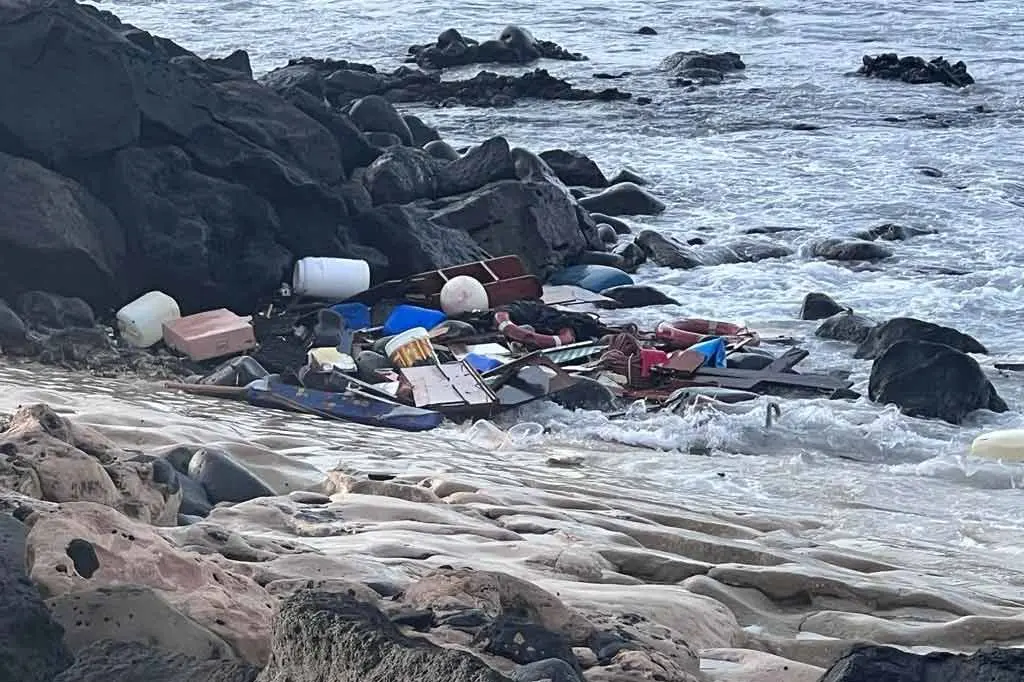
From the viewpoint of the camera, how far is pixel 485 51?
89.7ft

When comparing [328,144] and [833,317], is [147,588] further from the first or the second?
[328,144]

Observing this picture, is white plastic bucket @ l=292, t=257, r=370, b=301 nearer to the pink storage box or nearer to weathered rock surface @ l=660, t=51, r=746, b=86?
the pink storage box

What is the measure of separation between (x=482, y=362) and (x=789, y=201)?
24.2 ft

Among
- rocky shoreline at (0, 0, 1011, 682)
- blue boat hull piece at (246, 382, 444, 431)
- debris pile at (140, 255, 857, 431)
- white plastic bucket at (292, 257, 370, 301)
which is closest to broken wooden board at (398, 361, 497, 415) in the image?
debris pile at (140, 255, 857, 431)

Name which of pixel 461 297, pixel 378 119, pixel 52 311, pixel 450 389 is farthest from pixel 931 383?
pixel 378 119

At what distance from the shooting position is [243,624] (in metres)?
2.83

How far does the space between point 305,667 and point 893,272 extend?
10.3 meters

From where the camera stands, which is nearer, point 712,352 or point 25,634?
point 25,634

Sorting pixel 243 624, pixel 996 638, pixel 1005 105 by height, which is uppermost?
pixel 243 624

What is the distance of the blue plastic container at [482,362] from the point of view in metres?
8.36

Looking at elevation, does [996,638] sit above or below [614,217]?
above

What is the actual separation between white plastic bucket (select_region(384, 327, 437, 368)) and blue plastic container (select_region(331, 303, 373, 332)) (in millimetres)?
718

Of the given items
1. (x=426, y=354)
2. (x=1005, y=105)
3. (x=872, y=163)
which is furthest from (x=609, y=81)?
(x=426, y=354)

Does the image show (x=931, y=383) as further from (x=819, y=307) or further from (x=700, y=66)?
(x=700, y=66)
